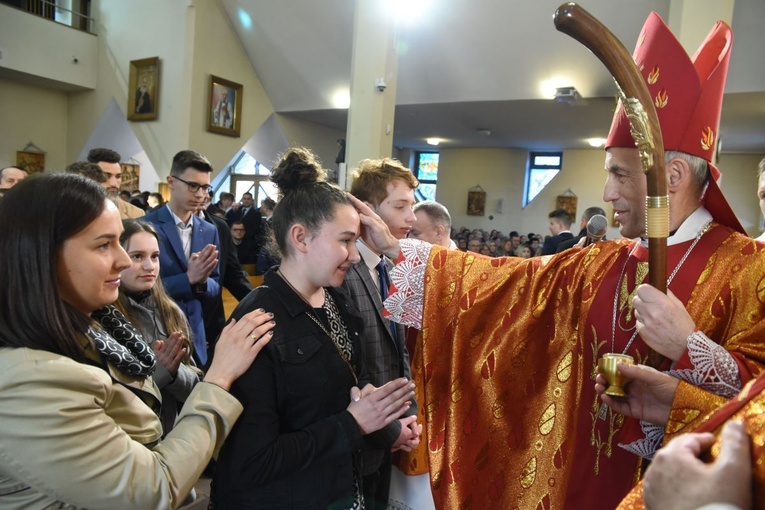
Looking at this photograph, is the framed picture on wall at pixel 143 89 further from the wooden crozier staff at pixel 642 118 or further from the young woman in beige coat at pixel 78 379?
the wooden crozier staff at pixel 642 118

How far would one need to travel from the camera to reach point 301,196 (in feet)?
5.50

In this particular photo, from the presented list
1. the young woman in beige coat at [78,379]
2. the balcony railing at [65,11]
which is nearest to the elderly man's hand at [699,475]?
the young woman in beige coat at [78,379]

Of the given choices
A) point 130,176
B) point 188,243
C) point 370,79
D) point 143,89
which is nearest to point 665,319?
point 188,243

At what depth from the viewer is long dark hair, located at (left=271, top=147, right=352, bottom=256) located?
1.63 meters

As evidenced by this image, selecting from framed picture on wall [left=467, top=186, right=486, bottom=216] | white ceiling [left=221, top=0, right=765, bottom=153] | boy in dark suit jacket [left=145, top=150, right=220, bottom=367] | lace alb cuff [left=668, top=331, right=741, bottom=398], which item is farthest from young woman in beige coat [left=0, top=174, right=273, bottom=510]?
framed picture on wall [left=467, top=186, right=486, bottom=216]

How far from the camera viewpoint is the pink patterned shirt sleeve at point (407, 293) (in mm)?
1872

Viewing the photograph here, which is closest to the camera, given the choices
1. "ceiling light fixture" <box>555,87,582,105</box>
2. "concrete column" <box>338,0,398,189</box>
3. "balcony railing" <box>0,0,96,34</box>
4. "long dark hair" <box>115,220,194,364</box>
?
"long dark hair" <box>115,220,194,364</box>

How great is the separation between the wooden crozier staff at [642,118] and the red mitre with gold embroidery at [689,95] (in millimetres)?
238

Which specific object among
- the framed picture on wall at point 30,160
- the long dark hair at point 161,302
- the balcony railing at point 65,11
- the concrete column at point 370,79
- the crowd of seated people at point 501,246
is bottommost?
the crowd of seated people at point 501,246

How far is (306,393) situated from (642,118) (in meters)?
1.07

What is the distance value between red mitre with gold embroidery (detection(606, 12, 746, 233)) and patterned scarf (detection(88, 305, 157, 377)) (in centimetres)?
142

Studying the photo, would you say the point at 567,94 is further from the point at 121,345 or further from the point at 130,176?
the point at 130,176

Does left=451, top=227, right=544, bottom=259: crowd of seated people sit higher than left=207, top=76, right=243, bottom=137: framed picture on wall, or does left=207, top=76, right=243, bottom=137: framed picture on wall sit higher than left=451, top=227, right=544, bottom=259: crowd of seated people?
left=207, top=76, right=243, bottom=137: framed picture on wall

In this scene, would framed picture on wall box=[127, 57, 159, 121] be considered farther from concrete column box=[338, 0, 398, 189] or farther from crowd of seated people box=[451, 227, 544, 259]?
crowd of seated people box=[451, 227, 544, 259]
